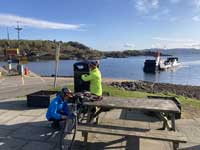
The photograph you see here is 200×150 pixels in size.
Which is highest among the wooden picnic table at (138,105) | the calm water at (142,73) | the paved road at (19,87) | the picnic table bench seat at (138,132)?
the wooden picnic table at (138,105)

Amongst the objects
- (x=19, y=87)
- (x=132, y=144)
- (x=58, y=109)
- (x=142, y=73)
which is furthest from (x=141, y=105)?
(x=142, y=73)

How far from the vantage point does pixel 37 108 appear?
27.7 feet

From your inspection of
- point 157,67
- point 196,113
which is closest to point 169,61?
point 157,67

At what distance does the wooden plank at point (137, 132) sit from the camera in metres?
4.47

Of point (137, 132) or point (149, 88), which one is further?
point (149, 88)

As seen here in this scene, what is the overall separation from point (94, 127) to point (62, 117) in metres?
1.40

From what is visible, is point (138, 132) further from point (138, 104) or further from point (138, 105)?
point (138, 104)

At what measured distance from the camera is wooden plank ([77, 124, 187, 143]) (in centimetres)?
447

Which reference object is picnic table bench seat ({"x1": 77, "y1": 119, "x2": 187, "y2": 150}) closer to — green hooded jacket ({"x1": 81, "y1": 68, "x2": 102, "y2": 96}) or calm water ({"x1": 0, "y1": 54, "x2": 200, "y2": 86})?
green hooded jacket ({"x1": 81, "y1": 68, "x2": 102, "y2": 96})

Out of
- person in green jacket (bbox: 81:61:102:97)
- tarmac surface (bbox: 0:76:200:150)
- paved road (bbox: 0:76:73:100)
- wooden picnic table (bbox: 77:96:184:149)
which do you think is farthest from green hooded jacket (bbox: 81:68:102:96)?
paved road (bbox: 0:76:73:100)

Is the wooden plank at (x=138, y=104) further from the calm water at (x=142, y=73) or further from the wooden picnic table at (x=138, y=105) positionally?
the calm water at (x=142, y=73)

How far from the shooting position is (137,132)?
471 centimetres

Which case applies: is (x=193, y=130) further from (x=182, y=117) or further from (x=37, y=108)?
(x=37, y=108)

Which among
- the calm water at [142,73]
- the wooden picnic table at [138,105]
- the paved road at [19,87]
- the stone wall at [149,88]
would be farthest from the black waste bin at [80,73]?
the calm water at [142,73]
